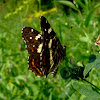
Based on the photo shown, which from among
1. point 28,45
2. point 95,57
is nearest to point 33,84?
point 28,45

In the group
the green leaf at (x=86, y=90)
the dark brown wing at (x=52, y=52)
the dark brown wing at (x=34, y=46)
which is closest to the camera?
the green leaf at (x=86, y=90)

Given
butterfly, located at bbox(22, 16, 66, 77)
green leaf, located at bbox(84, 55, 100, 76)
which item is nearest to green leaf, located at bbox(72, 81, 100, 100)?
green leaf, located at bbox(84, 55, 100, 76)

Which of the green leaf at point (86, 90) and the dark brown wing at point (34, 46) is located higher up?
the dark brown wing at point (34, 46)

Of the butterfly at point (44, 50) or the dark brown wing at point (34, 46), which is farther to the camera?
the dark brown wing at point (34, 46)

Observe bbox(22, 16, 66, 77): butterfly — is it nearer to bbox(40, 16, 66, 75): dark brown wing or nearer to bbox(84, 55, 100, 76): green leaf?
bbox(40, 16, 66, 75): dark brown wing

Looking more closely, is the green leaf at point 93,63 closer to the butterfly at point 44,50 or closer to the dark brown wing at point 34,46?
the butterfly at point 44,50

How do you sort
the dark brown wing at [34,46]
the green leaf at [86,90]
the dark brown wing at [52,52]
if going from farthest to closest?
the dark brown wing at [34,46] → the dark brown wing at [52,52] → the green leaf at [86,90]

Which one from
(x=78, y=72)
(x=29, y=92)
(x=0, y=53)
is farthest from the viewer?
(x=0, y=53)

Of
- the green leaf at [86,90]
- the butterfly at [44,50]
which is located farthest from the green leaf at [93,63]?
the butterfly at [44,50]

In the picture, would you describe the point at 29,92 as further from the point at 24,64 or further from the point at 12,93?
the point at 24,64
